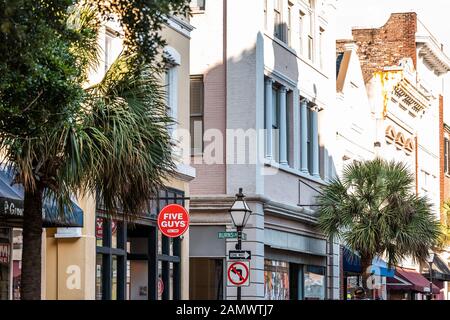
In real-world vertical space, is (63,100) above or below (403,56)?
below

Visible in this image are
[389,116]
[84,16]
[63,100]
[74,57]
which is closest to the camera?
[63,100]

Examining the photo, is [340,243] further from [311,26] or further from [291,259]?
[311,26]

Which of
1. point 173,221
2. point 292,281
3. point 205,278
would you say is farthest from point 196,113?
point 173,221

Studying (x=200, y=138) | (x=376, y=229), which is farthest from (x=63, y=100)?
(x=376, y=229)

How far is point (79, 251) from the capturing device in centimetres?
2272

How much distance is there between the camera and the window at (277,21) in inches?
1479

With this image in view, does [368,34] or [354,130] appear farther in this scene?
[368,34]

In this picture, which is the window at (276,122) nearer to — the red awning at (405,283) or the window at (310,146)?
the window at (310,146)

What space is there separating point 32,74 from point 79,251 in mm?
10698

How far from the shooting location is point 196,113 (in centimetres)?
3475

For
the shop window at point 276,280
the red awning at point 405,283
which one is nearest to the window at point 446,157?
the red awning at point 405,283

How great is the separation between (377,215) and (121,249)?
15147 mm

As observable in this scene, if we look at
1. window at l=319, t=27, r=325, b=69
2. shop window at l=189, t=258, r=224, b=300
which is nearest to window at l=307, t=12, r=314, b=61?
window at l=319, t=27, r=325, b=69

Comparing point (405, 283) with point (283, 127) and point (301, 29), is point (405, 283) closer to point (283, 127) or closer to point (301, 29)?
point (301, 29)
